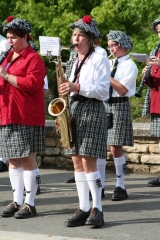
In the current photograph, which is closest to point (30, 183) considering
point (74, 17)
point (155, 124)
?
point (155, 124)

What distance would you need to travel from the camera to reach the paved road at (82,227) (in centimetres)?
664

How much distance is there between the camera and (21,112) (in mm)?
7289

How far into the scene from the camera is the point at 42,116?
7457 mm

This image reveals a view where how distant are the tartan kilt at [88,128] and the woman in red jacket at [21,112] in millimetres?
479

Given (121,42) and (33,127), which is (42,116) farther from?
(121,42)

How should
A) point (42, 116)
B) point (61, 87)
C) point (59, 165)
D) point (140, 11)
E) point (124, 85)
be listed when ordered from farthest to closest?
point (140, 11) < point (59, 165) < point (124, 85) < point (42, 116) < point (61, 87)

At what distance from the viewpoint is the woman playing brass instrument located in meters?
6.97

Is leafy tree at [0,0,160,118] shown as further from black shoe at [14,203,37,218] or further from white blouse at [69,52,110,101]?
white blouse at [69,52,110,101]

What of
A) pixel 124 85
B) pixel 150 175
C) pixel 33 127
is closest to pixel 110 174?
pixel 150 175

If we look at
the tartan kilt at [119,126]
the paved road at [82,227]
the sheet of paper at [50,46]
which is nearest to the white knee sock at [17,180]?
the paved road at [82,227]

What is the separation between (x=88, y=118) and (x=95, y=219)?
99 cm

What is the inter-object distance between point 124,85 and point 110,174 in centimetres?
234

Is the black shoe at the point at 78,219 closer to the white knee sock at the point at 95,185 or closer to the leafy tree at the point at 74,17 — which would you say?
the white knee sock at the point at 95,185

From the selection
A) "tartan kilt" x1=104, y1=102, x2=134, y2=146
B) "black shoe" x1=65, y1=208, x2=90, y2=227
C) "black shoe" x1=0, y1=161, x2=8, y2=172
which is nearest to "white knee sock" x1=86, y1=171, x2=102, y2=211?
"black shoe" x1=65, y1=208, x2=90, y2=227
